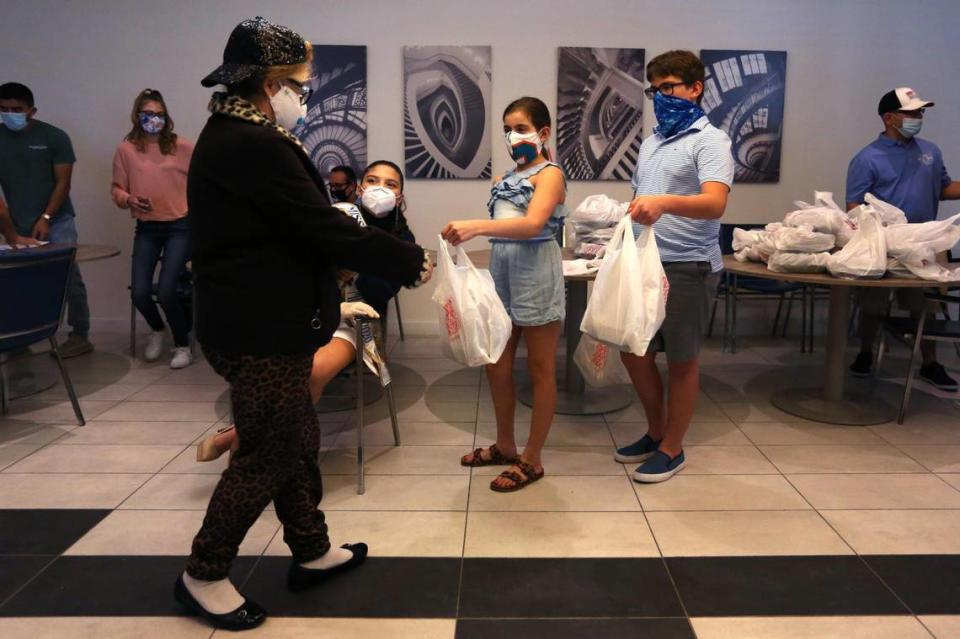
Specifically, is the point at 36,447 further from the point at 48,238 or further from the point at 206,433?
the point at 48,238

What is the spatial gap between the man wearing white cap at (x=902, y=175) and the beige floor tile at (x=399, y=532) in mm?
2861

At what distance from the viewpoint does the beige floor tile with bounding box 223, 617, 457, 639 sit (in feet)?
6.44

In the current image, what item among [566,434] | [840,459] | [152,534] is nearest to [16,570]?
[152,534]

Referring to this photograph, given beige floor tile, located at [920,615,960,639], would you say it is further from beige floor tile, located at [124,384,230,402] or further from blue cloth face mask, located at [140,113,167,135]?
blue cloth face mask, located at [140,113,167,135]

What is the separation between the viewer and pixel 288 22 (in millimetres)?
5250

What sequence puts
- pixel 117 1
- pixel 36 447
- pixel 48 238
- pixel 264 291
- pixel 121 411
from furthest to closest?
pixel 117 1 → pixel 48 238 → pixel 121 411 → pixel 36 447 → pixel 264 291

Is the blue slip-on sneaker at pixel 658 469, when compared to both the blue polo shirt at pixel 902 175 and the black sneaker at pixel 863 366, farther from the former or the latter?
the blue polo shirt at pixel 902 175

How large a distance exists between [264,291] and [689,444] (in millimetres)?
2214

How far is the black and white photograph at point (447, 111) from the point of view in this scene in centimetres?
522

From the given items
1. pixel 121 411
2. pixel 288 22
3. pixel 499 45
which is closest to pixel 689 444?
pixel 121 411

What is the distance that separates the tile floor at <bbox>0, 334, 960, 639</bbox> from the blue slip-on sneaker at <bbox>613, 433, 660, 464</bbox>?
0.11m

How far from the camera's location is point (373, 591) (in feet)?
7.10

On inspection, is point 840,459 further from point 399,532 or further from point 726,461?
point 399,532

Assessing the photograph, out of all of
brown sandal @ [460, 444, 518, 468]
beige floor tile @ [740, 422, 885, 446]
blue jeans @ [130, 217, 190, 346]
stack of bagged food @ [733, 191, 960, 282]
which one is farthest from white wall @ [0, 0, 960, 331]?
brown sandal @ [460, 444, 518, 468]
